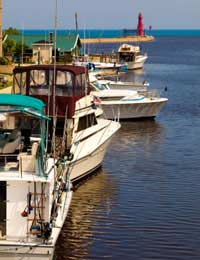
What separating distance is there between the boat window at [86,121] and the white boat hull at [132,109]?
10.3 meters

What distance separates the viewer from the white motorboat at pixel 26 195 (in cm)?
1469

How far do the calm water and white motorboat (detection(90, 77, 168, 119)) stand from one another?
2345mm

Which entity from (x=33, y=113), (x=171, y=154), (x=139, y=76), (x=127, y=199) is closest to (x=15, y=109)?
(x=33, y=113)

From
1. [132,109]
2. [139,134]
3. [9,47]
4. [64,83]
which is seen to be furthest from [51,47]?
[64,83]

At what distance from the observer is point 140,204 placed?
2134cm

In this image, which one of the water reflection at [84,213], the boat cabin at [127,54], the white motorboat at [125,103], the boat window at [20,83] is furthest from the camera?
the boat cabin at [127,54]

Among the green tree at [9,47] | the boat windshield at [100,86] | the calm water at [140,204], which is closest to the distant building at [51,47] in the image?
the green tree at [9,47]

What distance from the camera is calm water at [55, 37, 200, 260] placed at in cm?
1771

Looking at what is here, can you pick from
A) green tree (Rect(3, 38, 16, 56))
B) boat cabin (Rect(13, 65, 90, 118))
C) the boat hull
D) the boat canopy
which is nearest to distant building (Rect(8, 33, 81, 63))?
green tree (Rect(3, 38, 16, 56))

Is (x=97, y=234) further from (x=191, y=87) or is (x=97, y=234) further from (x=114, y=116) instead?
(x=191, y=87)

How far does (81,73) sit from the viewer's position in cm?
2575

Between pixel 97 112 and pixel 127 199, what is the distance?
19.9ft

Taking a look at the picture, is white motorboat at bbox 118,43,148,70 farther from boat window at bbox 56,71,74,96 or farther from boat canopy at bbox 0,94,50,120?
boat canopy at bbox 0,94,50,120

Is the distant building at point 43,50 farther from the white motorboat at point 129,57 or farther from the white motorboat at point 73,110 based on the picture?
the white motorboat at point 73,110
